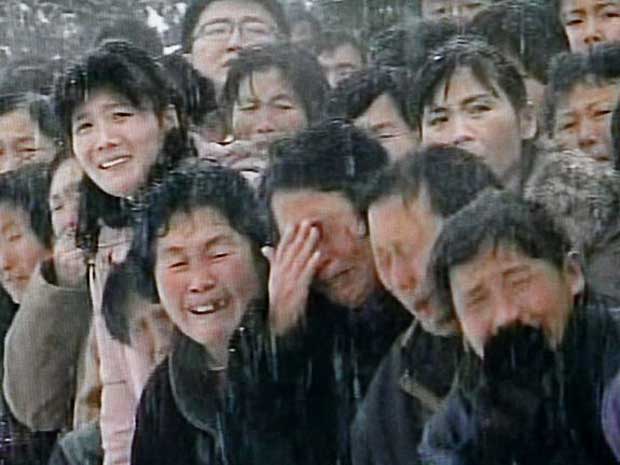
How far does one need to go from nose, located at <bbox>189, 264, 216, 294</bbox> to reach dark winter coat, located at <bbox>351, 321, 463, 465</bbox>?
→ 33cm

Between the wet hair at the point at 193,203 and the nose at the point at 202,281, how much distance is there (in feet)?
0.27

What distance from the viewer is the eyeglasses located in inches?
118

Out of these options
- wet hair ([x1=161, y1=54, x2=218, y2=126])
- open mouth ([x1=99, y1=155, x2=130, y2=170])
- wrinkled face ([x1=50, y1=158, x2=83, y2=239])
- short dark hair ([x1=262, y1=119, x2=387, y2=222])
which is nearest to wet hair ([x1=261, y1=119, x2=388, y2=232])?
short dark hair ([x1=262, y1=119, x2=387, y2=222])

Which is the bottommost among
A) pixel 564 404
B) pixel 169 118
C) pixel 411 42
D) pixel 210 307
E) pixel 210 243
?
pixel 564 404

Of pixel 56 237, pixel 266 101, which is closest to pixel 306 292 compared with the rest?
pixel 266 101

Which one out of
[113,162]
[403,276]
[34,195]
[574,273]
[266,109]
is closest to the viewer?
[574,273]

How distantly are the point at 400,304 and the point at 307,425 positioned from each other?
259 mm

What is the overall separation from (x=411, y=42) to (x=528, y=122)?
0.23 meters

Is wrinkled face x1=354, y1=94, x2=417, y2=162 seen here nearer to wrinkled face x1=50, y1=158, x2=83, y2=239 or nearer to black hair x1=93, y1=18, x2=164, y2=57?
black hair x1=93, y1=18, x2=164, y2=57

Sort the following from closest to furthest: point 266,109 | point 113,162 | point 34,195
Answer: point 266,109, point 113,162, point 34,195

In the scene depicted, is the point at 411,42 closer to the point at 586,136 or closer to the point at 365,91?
the point at 365,91

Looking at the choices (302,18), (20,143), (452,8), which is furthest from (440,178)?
(20,143)

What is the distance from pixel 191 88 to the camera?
3049mm

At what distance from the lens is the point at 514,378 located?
109 inches
